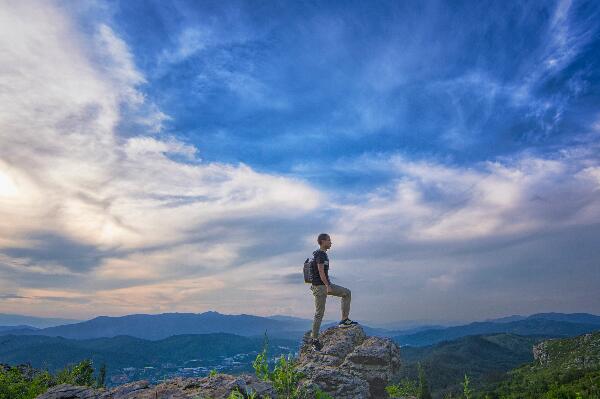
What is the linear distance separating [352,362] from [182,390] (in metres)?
7.19

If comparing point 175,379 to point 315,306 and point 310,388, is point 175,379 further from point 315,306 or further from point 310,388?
point 315,306

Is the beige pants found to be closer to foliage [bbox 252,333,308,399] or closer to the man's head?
the man's head

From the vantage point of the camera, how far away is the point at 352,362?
13789 millimetres

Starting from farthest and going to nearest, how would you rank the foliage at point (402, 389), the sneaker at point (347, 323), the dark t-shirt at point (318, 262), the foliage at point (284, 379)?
the sneaker at point (347, 323)
the dark t-shirt at point (318, 262)
the foliage at point (402, 389)
the foliage at point (284, 379)

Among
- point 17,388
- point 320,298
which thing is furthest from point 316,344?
point 17,388

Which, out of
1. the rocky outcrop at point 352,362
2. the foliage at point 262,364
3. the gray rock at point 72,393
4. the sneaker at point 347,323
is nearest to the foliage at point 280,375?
the foliage at point 262,364

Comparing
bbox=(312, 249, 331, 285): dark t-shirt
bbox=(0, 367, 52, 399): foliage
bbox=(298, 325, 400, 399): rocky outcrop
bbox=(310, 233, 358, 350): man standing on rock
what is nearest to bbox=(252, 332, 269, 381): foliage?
bbox=(298, 325, 400, 399): rocky outcrop

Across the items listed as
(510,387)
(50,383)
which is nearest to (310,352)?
(50,383)

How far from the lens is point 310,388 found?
372 inches

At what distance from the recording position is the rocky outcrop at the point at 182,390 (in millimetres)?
7582

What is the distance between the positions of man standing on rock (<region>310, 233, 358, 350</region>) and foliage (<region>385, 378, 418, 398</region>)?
10.7ft

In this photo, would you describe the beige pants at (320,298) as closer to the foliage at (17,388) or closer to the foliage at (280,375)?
the foliage at (280,375)

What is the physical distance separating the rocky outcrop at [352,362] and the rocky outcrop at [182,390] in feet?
10.5

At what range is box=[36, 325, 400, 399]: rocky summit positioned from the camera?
7917mm
